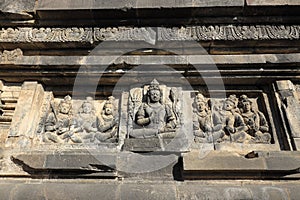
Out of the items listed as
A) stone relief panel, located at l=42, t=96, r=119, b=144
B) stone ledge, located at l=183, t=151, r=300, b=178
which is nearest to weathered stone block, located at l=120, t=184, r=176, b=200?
stone ledge, located at l=183, t=151, r=300, b=178

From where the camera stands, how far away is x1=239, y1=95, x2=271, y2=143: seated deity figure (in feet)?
12.6

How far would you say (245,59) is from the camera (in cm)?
408

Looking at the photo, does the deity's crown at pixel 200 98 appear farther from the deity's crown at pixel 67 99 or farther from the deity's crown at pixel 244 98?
the deity's crown at pixel 67 99

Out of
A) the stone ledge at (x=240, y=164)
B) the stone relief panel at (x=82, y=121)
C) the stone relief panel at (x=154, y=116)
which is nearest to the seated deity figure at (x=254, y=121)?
the stone ledge at (x=240, y=164)

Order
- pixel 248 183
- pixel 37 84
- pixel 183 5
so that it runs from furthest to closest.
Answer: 1. pixel 37 84
2. pixel 183 5
3. pixel 248 183

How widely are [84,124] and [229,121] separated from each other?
1986 mm

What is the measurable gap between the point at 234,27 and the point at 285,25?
711 mm

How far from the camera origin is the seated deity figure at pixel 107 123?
391 cm

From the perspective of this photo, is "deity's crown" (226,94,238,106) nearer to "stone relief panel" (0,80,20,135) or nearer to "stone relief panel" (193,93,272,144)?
"stone relief panel" (193,93,272,144)

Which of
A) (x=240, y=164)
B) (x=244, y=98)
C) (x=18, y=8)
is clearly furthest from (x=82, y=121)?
(x=244, y=98)

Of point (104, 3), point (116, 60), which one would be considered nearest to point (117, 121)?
point (116, 60)

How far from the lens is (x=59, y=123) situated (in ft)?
13.3

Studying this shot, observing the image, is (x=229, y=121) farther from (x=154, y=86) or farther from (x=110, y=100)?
(x=110, y=100)

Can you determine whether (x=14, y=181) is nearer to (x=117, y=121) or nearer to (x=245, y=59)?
(x=117, y=121)
